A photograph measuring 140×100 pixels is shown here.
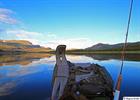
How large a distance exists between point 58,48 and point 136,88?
7.24 metres

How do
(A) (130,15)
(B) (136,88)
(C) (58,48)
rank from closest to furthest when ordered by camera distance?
1. (A) (130,15)
2. (C) (58,48)
3. (B) (136,88)

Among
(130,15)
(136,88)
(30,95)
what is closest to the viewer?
(130,15)

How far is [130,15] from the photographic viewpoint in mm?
5191

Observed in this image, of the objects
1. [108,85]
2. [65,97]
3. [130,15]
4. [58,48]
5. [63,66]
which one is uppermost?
[130,15]

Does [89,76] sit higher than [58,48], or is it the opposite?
[58,48]

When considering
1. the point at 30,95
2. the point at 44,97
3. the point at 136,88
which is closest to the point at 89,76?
the point at 44,97

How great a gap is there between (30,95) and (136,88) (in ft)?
22.2

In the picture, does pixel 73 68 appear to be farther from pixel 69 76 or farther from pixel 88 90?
pixel 88 90

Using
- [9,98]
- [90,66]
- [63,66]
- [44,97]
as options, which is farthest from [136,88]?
[9,98]

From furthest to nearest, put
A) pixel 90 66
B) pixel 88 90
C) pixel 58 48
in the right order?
pixel 90 66, pixel 58 48, pixel 88 90

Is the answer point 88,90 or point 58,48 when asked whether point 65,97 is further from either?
point 58,48

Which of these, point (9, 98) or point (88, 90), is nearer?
point (88, 90)

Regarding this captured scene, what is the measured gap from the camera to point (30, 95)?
1100cm

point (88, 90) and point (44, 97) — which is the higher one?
point (88, 90)
